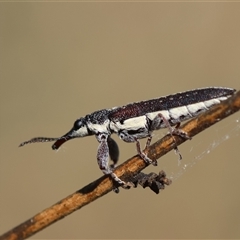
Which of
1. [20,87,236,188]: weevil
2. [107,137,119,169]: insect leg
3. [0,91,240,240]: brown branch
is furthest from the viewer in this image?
[107,137,119,169]: insect leg

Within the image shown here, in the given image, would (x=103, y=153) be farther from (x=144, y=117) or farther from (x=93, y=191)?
(x=93, y=191)

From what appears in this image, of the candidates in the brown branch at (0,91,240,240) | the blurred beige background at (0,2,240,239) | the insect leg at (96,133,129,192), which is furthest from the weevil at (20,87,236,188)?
the blurred beige background at (0,2,240,239)

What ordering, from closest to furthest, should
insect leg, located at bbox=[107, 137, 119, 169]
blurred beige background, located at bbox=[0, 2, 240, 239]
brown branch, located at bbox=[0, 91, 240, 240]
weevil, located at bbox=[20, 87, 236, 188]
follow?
1. brown branch, located at bbox=[0, 91, 240, 240]
2. weevil, located at bbox=[20, 87, 236, 188]
3. insect leg, located at bbox=[107, 137, 119, 169]
4. blurred beige background, located at bbox=[0, 2, 240, 239]

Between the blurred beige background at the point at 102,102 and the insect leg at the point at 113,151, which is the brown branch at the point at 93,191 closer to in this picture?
the insect leg at the point at 113,151

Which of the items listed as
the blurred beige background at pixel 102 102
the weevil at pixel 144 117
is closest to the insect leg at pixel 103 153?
the weevil at pixel 144 117

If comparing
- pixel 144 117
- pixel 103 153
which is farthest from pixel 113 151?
pixel 144 117

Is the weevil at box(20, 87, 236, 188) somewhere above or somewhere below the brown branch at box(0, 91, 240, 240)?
above

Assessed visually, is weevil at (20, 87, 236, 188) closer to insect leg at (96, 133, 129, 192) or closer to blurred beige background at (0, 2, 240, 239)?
insect leg at (96, 133, 129, 192)
